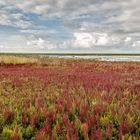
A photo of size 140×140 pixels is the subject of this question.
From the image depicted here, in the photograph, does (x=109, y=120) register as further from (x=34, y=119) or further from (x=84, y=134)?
(x=34, y=119)

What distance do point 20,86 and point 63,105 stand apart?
5.12 metres

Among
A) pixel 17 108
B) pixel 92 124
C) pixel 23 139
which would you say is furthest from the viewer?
pixel 17 108

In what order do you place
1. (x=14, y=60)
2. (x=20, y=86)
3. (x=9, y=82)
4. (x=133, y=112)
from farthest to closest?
(x=14, y=60) < (x=9, y=82) < (x=20, y=86) < (x=133, y=112)

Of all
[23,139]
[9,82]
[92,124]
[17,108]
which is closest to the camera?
[23,139]

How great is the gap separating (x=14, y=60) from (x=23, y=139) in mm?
30375

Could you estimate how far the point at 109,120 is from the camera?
6520mm

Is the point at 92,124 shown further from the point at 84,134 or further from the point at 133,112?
the point at 133,112

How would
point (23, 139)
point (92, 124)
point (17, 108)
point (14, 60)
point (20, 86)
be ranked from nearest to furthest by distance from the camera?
point (23, 139)
point (92, 124)
point (17, 108)
point (20, 86)
point (14, 60)

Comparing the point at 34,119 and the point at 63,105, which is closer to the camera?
the point at 34,119

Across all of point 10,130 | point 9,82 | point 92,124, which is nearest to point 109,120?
point 92,124

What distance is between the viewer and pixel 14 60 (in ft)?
116

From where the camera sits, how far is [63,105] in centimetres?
803

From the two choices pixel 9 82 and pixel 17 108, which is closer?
pixel 17 108

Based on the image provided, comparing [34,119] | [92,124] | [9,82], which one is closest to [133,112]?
[92,124]
